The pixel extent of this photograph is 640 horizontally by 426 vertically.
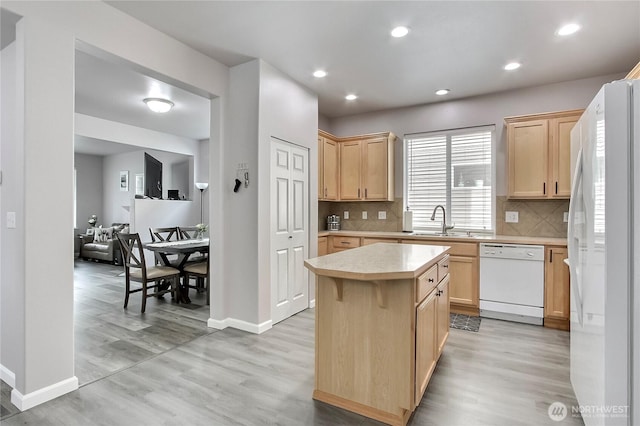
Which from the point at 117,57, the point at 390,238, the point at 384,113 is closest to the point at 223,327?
the point at 390,238

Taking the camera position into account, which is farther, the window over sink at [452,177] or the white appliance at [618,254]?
the window over sink at [452,177]

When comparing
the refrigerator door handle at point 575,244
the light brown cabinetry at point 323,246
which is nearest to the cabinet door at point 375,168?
the light brown cabinetry at point 323,246

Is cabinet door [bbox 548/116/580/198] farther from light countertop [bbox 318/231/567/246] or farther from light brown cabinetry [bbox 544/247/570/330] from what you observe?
light brown cabinetry [bbox 544/247/570/330]

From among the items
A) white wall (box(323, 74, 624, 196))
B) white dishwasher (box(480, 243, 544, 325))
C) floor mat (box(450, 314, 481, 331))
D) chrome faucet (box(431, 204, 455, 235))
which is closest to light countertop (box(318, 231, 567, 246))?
white dishwasher (box(480, 243, 544, 325))

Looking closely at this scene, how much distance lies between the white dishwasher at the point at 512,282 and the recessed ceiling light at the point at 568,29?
2.04 m

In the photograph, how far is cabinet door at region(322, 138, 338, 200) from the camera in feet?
15.8

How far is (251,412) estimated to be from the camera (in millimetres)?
2004

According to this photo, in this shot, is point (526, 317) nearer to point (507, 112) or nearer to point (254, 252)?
point (507, 112)

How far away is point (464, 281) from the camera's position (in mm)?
3861

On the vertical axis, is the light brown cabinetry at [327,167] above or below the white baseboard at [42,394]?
above

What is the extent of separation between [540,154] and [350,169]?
7.95ft

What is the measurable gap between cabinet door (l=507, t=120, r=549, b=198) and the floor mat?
158 cm

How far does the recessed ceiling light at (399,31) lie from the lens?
2.76 m

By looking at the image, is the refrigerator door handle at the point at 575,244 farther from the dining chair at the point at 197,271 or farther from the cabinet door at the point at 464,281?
the dining chair at the point at 197,271
